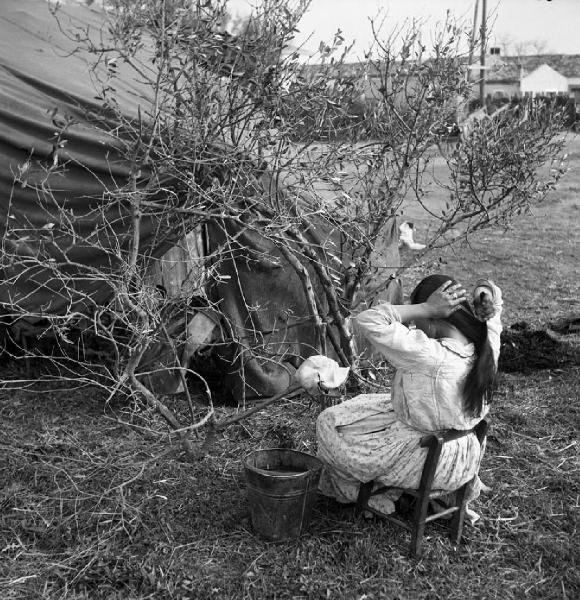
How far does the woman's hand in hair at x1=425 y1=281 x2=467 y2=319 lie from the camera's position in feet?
12.4

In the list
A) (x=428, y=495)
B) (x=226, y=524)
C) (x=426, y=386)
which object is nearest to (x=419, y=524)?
(x=428, y=495)

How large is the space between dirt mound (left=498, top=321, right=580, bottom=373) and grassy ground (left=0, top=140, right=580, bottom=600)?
0.85 m

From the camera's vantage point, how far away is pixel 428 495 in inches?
152

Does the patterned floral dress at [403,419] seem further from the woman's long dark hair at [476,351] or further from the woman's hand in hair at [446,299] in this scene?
the woman's hand in hair at [446,299]

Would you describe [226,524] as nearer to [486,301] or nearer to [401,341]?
[401,341]

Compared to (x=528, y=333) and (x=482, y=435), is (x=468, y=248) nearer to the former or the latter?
(x=528, y=333)

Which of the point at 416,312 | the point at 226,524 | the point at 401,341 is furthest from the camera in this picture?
the point at 226,524

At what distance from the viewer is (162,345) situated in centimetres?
597

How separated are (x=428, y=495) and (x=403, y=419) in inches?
14.5

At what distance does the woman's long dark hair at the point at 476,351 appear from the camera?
376 centimetres

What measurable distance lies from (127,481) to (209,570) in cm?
70

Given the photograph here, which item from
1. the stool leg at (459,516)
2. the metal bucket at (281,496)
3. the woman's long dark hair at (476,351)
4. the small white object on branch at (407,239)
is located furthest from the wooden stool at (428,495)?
the small white object on branch at (407,239)

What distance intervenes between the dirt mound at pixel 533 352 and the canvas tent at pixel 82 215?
1.77 metres

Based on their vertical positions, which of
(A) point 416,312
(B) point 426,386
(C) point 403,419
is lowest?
(C) point 403,419
